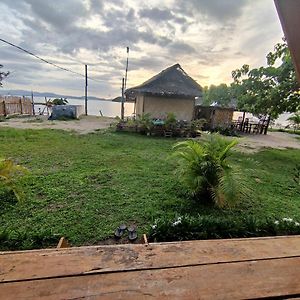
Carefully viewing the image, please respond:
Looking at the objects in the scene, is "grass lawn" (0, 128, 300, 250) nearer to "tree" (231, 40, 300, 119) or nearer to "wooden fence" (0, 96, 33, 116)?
"tree" (231, 40, 300, 119)

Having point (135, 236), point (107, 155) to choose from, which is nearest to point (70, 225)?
point (135, 236)

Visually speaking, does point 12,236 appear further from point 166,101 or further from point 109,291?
point 166,101

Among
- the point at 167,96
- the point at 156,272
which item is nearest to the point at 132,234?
the point at 156,272

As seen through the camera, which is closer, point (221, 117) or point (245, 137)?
point (245, 137)

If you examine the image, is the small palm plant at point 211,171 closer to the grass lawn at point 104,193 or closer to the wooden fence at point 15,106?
the grass lawn at point 104,193

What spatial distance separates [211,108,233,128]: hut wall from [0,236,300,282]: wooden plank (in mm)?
15002

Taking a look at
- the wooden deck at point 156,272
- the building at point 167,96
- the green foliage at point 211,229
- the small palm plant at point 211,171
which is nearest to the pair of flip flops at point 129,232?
the green foliage at point 211,229

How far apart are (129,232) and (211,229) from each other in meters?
0.98

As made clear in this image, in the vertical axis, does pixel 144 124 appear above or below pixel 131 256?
below

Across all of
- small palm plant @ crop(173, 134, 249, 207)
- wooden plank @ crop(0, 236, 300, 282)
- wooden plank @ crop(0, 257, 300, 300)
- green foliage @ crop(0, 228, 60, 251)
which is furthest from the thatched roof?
wooden plank @ crop(0, 257, 300, 300)

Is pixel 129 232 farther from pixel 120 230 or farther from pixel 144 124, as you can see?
pixel 144 124

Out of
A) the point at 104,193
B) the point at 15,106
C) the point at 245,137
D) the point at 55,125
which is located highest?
the point at 245,137

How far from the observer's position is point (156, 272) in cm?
127

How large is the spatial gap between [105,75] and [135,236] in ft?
93.0
